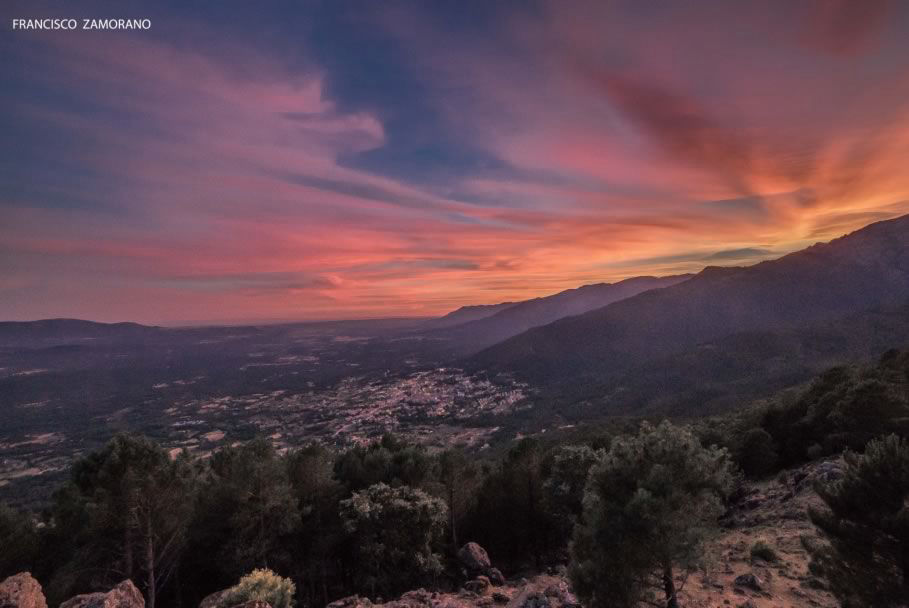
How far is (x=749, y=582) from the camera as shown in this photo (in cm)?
A: 1723

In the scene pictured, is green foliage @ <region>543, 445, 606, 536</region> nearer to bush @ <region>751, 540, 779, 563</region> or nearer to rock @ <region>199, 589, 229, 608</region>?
bush @ <region>751, 540, 779, 563</region>

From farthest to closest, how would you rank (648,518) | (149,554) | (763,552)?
(149,554), (763,552), (648,518)

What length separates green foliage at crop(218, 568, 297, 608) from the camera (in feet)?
47.8

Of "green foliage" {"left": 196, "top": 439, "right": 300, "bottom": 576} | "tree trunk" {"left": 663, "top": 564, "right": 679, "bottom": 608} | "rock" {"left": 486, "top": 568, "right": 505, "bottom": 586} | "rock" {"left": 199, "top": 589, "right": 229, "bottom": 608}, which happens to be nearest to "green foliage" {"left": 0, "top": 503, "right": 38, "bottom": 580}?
"green foliage" {"left": 196, "top": 439, "right": 300, "bottom": 576}

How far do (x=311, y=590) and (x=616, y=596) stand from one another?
21.3m

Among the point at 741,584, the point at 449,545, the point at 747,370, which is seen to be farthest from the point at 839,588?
the point at 747,370

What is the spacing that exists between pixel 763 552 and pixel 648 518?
460 inches

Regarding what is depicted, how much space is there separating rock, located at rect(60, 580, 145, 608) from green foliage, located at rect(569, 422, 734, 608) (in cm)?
1611

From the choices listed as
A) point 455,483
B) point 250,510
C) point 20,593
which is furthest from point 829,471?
point 20,593

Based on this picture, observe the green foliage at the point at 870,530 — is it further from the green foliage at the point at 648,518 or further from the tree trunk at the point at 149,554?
the tree trunk at the point at 149,554

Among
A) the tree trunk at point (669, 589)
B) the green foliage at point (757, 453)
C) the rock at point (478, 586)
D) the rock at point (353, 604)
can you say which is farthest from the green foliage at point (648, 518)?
the green foliage at point (757, 453)

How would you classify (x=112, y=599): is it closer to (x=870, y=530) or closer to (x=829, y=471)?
(x=870, y=530)

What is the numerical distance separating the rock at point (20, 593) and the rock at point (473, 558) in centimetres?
2054

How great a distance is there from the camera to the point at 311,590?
25938 millimetres
